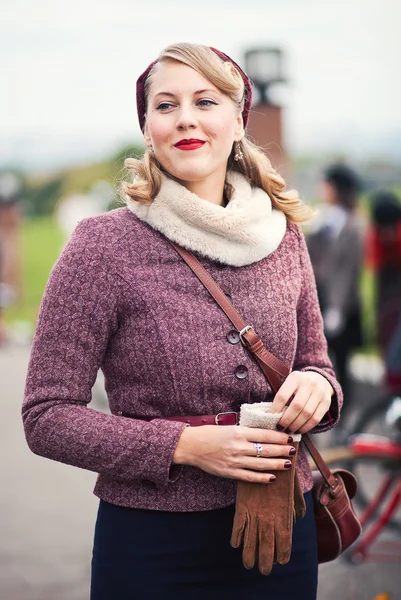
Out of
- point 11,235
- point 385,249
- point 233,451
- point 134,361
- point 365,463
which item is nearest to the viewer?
point 233,451

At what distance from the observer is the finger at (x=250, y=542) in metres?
1.95

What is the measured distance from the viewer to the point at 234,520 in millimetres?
1956

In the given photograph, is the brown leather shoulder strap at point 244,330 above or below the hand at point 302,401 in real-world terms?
above

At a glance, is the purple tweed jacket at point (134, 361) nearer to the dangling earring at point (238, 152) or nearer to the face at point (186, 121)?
the face at point (186, 121)

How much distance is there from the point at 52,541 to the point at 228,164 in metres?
3.20

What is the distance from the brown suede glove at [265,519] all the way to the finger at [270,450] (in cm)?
5

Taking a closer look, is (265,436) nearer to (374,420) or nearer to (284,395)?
(284,395)

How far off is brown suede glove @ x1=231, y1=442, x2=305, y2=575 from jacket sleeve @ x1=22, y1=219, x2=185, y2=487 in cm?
17

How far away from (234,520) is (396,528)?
311 cm

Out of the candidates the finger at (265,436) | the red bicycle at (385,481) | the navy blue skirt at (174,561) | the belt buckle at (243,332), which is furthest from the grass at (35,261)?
the finger at (265,436)

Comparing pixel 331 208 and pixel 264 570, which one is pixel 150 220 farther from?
pixel 331 208

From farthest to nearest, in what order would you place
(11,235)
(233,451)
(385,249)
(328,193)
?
(11,235) → (385,249) → (328,193) → (233,451)

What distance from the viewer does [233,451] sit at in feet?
6.24

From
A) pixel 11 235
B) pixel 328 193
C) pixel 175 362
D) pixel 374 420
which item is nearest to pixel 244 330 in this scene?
pixel 175 362
